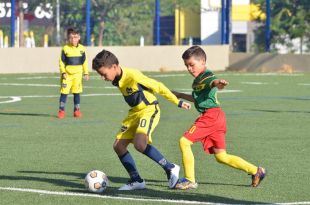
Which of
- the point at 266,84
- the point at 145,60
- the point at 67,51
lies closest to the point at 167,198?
the point at 67,51

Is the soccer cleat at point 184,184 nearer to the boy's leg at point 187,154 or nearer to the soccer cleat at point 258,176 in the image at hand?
the boy's leg at point 187,154

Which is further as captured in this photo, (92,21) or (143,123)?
(92,21)

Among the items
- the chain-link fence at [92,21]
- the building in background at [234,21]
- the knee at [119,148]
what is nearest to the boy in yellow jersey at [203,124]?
the knee at [119,148]

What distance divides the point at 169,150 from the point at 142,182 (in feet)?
14.1

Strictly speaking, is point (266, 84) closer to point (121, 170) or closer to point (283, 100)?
point (283, 100)

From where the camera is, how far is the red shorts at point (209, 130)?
38.7 feet

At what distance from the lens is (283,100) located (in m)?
28.7

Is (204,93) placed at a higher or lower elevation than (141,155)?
higher

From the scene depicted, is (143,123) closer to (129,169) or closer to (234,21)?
(129,169)

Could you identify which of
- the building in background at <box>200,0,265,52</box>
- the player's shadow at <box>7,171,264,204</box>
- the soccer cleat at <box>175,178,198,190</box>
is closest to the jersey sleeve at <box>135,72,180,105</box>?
the soccer cleat at <box>175,178,198,190</box>

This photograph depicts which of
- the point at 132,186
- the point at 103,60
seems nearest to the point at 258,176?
the point at 132,186

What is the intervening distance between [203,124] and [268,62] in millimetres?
37075

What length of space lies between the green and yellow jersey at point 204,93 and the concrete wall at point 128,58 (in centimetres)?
3295

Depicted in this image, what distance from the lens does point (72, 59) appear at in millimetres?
23391
